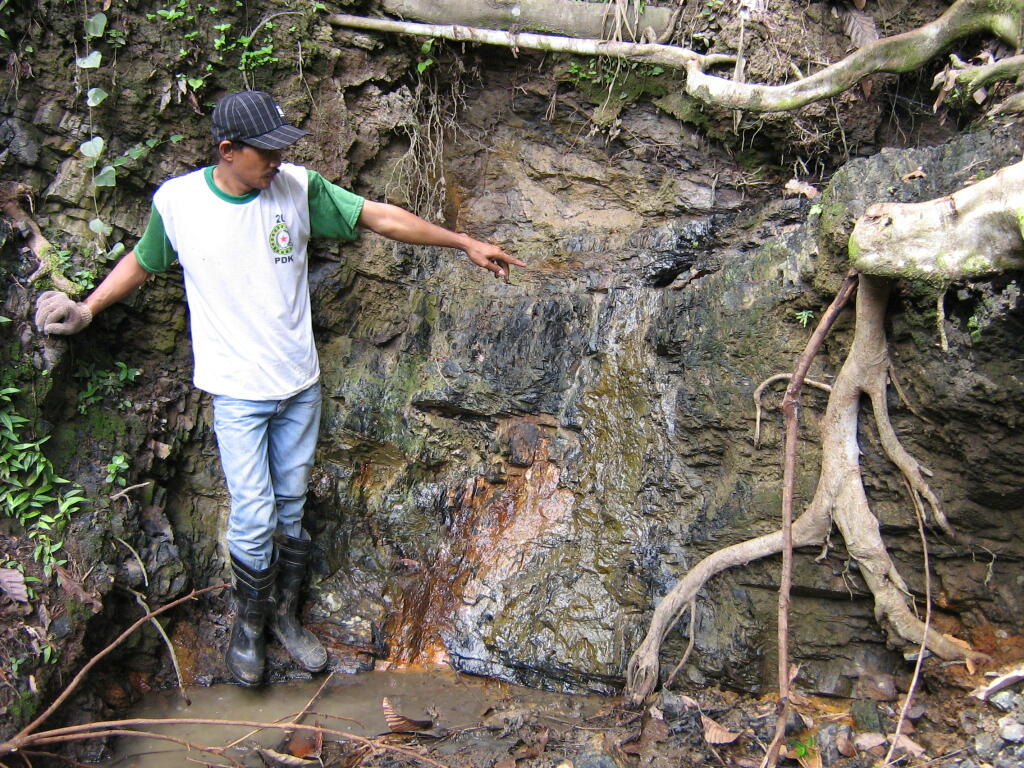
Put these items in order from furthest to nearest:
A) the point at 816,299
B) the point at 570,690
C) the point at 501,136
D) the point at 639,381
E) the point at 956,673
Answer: the point at 501,136
the point at 639,381
the point at 570,690
the point at 816,299
the point at 956,673

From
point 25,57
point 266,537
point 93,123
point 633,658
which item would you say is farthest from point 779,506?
point 25,57

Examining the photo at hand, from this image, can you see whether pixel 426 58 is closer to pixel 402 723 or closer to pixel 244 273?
pixel 244 273

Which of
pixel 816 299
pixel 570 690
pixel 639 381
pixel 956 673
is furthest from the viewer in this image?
pixel 639 381

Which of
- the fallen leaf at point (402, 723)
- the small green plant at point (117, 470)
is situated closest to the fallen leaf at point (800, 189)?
→ the fallen leaf at point (402, 723)

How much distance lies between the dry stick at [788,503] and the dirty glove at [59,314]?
3.06m

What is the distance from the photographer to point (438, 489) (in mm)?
4234

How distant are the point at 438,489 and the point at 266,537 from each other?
1135mm

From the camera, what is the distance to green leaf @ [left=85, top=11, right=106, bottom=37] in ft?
11.7

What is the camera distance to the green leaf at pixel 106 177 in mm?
3621

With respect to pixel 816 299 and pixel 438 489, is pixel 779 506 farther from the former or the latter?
pixel 438 489

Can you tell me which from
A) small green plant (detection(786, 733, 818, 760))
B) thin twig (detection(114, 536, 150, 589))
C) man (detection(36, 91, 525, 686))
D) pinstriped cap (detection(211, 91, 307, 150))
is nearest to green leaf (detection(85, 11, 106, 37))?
man (detection(36, 91, 525, 686))

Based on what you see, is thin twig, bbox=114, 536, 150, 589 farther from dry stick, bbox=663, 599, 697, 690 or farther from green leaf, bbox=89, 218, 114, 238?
Result: dry stick, bbox=663, 599, 697, 690

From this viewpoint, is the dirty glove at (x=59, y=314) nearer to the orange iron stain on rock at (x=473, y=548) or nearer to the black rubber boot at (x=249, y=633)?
the black rubber boot at (x=249, y=633)

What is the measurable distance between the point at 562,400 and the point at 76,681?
2.69m
